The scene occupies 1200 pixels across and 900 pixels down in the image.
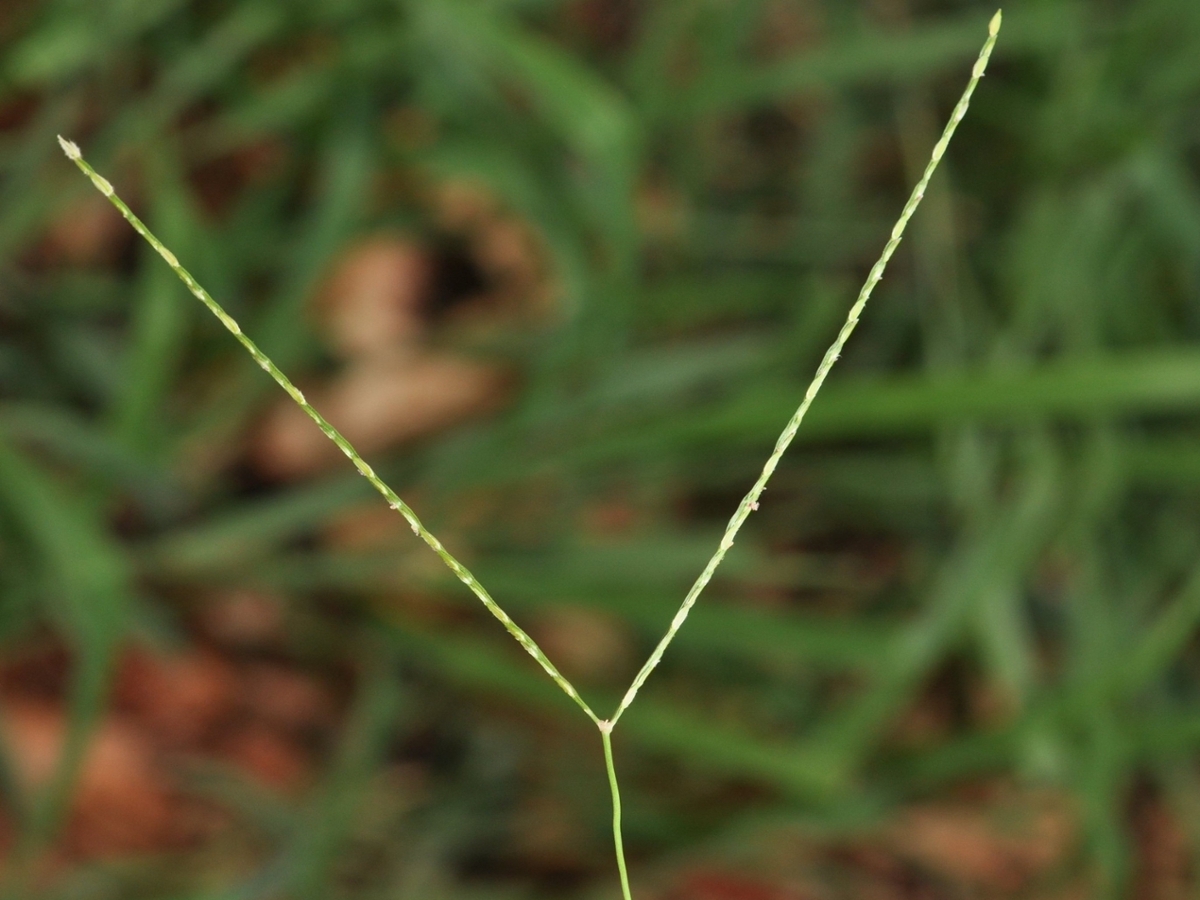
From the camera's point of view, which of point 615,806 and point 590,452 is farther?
point 590,452

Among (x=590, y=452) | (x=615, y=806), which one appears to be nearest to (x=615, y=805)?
(x=615, y=806)

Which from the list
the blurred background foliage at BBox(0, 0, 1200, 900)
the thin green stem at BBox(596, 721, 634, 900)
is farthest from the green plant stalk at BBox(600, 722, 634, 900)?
the blurred background foliage at BBox(0, 0, 1200, 900)

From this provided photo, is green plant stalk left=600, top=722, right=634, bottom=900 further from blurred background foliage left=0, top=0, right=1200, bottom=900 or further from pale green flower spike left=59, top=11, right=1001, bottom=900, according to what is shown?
blurred background foliage left=0, top=0, right=1200, bottom=900

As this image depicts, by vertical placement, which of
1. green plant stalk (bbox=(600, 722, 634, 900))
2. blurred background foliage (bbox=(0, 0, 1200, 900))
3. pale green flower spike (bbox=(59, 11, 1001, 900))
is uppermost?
blurred background foliage (bbox=(0, 0, 1200, 900))

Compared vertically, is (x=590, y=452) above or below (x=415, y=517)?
above

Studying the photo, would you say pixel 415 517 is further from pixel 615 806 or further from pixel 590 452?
pixel 590 452

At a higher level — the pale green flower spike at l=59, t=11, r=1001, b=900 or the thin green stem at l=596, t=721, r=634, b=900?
the pale green flower spike at l=59, t=11, r=1001, b=900

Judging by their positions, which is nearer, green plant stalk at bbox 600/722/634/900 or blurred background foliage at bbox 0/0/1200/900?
green plant stalk at bbox 600/722/634/900

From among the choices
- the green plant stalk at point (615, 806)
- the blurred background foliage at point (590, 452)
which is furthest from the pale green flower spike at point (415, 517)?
the blurred background foliage at point (590, 452)
